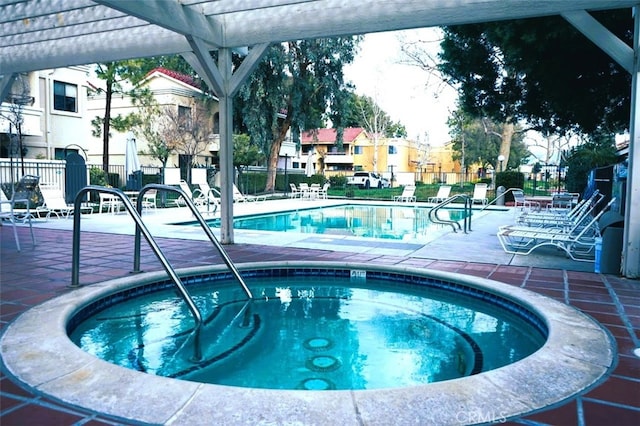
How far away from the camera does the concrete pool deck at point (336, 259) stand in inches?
82.7

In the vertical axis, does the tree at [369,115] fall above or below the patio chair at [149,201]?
above

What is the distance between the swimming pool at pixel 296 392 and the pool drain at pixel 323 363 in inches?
42.6

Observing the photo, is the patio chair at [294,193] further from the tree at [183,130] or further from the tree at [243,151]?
the tree at [183,130]

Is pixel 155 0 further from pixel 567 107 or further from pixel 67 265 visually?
pixel 567 107

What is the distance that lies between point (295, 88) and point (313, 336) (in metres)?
20.4

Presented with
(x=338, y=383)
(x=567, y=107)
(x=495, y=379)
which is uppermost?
(x=567, y=107)

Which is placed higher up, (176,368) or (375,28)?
(375,28)

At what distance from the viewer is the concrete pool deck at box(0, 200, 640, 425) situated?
2.10m

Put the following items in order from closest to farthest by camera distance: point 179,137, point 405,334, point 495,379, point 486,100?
1. point 495,379
2. point 405,334
3. point 486,100
4. point 179,137

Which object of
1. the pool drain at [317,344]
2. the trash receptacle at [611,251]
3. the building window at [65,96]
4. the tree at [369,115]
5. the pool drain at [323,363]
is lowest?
the pool drain at [323,363]

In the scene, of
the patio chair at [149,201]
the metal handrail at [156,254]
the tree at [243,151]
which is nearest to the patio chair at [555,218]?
the metal handrail at [156,254]

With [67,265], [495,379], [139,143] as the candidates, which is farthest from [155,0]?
[139,143]

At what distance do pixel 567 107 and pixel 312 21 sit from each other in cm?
567

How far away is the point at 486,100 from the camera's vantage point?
10766mm
